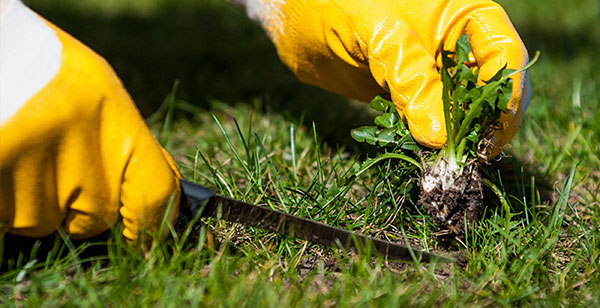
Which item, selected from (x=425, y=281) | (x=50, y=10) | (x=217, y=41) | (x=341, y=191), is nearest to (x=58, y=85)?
(x=341, y=191)

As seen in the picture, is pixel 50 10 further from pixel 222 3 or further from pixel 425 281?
pixel 425 281

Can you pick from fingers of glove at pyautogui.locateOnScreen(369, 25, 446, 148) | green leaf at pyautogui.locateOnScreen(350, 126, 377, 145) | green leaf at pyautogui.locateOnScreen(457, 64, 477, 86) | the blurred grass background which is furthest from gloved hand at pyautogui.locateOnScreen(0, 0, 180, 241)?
the blurred grass background

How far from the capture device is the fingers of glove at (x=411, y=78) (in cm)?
150

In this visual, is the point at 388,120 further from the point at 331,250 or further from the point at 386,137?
the point at 331,250

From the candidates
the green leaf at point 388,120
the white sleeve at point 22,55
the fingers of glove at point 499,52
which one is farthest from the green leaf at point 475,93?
the white sleeve at point 22,55

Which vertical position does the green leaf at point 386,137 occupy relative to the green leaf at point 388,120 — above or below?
below

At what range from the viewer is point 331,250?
155 cm

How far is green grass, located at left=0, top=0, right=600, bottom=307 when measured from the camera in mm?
1307

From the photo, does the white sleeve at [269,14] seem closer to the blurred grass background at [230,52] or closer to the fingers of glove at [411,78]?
the blurred grass background at [230,52]

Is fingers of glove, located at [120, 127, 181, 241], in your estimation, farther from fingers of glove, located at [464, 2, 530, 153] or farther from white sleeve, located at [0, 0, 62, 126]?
fingers of glove, located at [464, 2, 530, 153]

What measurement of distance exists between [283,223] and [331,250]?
0.55 ft

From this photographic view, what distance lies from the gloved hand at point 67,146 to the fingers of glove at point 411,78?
25.9 inches

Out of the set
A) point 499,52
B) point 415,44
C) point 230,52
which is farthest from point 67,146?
point 230,52

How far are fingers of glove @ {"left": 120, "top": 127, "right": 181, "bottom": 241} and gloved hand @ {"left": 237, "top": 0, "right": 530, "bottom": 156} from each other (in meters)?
0.67
